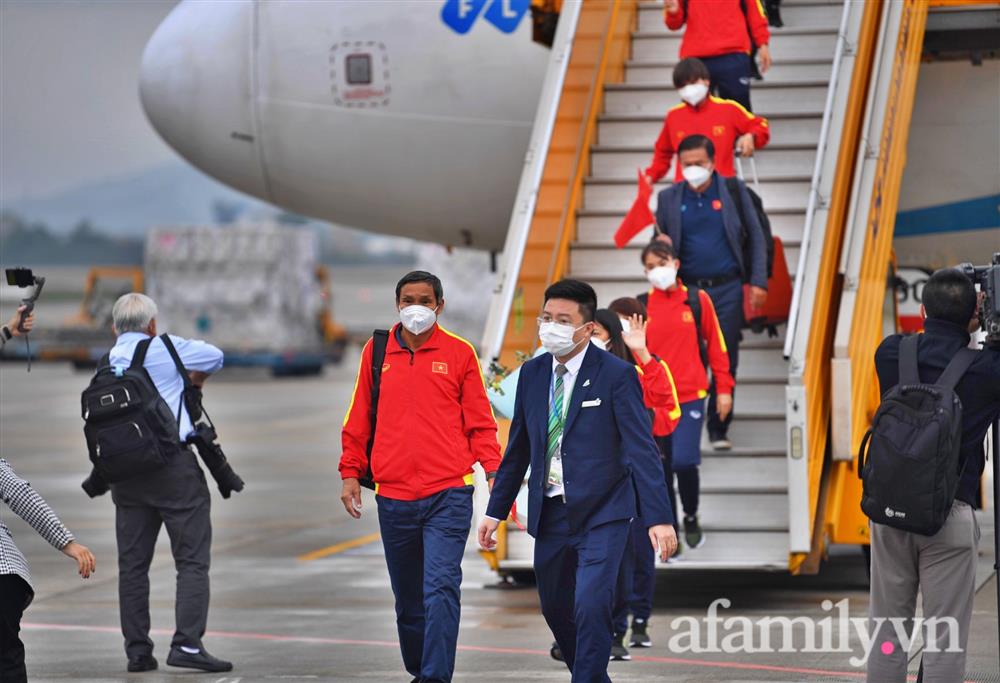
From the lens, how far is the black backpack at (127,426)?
820cm

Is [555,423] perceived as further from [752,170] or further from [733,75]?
[752,170]

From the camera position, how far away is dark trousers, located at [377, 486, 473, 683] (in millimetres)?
6848

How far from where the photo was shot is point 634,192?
11.8 m

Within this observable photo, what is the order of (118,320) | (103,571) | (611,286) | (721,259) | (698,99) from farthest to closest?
(103,571) < (611,286) < (698,99) < (721,259) < (118,320)

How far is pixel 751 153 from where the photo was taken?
34.1ft

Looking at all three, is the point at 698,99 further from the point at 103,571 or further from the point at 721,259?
the point at 103,571

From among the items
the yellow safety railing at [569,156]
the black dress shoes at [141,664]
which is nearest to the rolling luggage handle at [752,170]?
the yellow safety railing at [569,156]

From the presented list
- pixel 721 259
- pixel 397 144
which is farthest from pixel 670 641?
pixel 397 144

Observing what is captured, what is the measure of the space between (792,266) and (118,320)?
15.4 ft

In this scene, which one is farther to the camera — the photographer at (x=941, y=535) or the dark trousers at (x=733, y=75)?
the dark trousers at (x=733, y=75)

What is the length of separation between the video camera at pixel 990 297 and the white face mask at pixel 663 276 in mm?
2945

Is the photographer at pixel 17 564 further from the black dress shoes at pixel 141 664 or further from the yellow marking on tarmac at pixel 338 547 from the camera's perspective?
the yellow marking on tarmac at pixel 338 547

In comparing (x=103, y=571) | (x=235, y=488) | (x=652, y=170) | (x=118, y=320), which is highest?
(x=652, y=170)

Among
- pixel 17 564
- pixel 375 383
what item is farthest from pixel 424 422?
pixel 17 564
